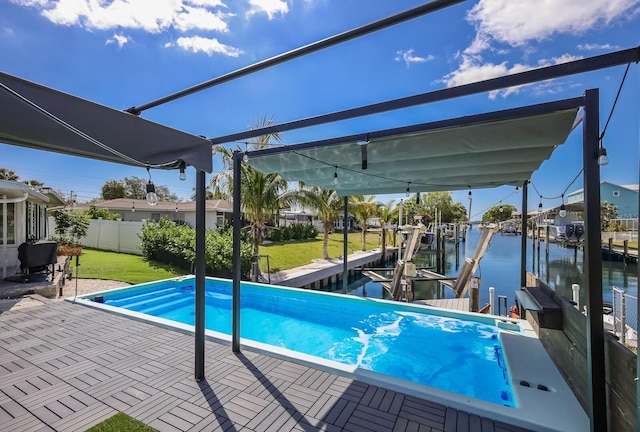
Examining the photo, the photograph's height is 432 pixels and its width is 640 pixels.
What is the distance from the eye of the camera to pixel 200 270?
332cm

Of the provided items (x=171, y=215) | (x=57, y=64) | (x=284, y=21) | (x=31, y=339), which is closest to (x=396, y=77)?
(x=284, y=21)

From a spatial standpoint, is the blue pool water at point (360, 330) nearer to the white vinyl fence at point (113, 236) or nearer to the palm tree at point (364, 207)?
the white vinyl fence at point (113, 236)

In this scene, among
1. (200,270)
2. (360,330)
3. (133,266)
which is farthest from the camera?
(133,266)

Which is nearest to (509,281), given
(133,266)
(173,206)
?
(133,266)

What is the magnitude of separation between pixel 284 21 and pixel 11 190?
9.20 meters

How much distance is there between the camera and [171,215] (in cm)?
2383

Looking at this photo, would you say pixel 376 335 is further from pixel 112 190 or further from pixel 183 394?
pixel 112 190

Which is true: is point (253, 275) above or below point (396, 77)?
below

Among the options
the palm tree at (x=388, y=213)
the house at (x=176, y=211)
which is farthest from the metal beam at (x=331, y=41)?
the palm tree at (x=388, y=213)

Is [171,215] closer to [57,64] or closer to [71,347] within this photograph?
[57,64]

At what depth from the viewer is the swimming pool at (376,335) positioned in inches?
145

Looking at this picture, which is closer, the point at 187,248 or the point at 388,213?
the point at 187,248

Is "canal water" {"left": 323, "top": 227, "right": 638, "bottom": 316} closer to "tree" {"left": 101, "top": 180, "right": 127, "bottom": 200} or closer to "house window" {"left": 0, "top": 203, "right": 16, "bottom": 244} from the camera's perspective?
"house window" {"left": 0, "top": 203, "right": 16, "bottom": 244}

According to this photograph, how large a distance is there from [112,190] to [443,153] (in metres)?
51.4
